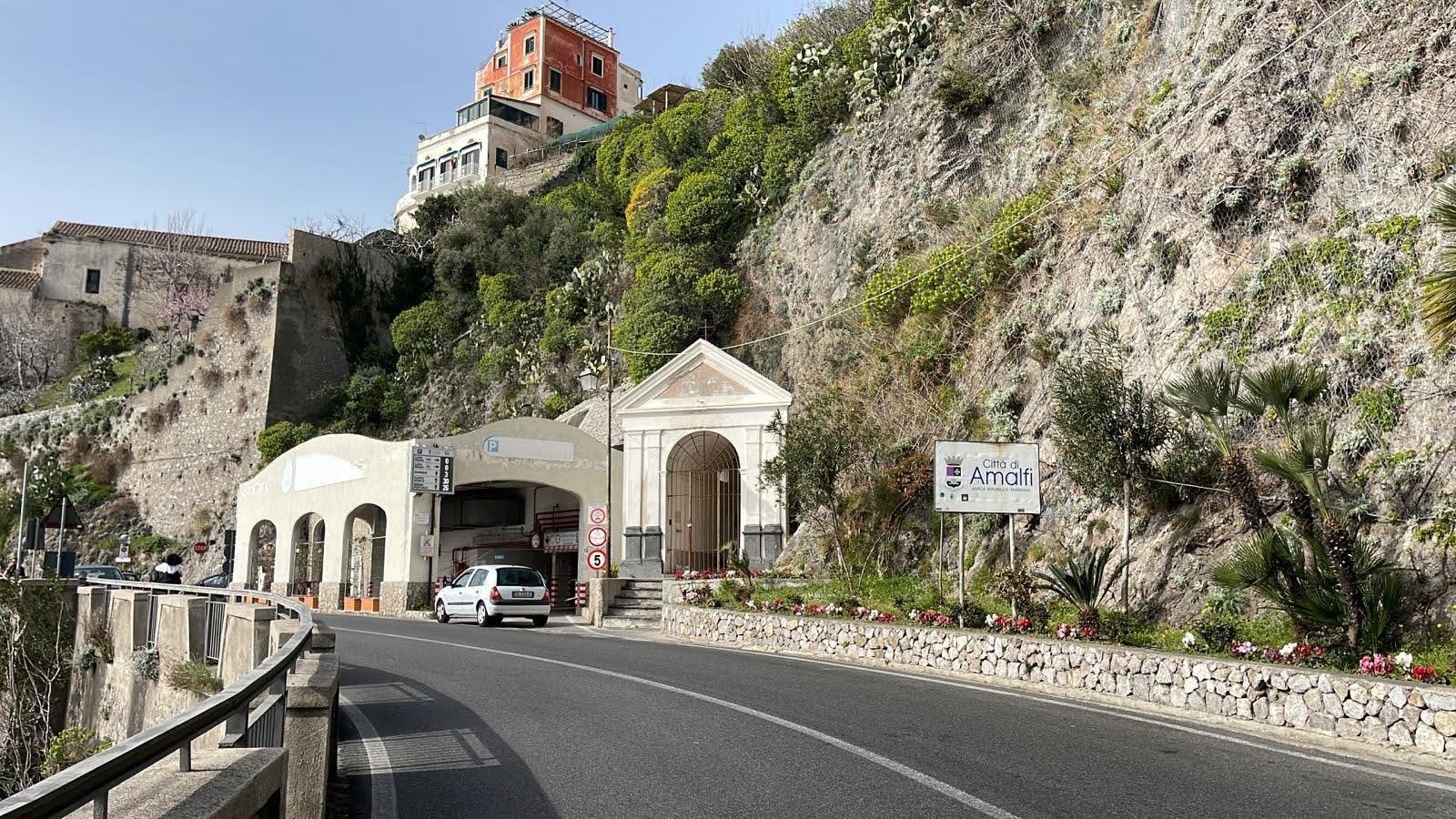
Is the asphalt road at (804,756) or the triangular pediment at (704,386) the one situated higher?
the triangular pediment at (704,386)

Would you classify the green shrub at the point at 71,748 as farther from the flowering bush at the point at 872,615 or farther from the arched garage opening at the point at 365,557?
the arched garage opening at the point at 365,557

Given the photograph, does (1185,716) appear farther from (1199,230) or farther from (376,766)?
(1199,230)

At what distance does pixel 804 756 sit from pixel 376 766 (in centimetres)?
316

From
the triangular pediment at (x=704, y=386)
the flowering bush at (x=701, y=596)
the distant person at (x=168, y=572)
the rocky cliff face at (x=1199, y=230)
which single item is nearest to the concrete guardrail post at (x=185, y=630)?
the distant person at (x=168, y=572)

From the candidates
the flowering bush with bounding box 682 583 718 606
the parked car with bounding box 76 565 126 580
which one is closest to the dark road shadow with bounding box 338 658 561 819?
the flowering bush with bounding box 682 583 718 606

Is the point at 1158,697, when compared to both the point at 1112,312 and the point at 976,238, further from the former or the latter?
the point at 976,238

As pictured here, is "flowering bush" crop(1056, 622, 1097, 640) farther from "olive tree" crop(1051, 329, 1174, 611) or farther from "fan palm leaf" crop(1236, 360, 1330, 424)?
"fan palm leaf" crop(1236, 360, 1330, 424)

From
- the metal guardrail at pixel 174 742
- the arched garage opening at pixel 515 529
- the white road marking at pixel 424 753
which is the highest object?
the arched garage opening at pixel 515 529

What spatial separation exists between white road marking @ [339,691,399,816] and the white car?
45.8ft

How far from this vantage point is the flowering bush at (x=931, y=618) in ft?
→ 50.6

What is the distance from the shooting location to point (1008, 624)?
1399 cm

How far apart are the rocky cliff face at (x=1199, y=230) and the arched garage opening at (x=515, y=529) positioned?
9.73 meters

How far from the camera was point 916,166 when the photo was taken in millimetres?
31500

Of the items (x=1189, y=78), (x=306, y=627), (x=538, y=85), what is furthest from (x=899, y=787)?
(x=538, y=85)
